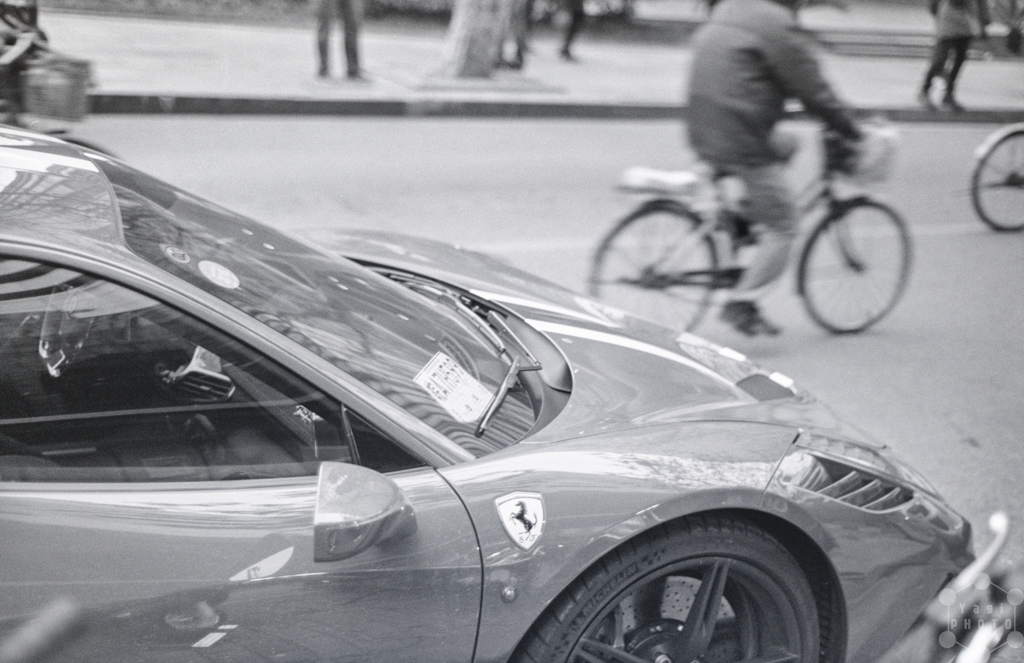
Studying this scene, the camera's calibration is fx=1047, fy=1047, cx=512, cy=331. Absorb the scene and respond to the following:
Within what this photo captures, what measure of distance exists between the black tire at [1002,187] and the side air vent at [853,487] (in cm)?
646

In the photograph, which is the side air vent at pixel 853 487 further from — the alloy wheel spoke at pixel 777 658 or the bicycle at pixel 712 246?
the bicycle at pixel 712 246

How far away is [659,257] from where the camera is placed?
217 inches

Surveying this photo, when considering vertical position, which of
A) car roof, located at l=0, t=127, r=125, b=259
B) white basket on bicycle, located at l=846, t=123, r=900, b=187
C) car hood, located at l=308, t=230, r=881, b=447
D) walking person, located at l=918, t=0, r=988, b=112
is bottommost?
car hood, located at l=308, t=230, r=881, b=447

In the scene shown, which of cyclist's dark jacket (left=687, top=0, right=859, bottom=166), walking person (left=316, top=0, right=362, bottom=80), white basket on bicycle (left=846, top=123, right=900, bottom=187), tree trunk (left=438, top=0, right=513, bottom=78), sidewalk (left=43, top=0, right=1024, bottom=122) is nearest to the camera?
cyclist's dark jacket (left=687, top=0, right=859, bottom=166)

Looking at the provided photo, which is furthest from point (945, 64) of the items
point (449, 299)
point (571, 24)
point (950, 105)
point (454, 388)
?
point (454, 388)

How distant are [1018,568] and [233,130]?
8280 mm

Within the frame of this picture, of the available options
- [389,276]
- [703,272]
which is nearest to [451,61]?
[703,272]

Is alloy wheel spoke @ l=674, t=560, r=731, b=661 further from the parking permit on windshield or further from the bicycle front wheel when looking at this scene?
the bicycle front wheel

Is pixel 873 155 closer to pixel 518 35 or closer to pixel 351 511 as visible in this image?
pixel 351 511

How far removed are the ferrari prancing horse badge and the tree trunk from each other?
36.9ft

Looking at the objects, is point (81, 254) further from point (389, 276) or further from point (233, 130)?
point (233, 130)

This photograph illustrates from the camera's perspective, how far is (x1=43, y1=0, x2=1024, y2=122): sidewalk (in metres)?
11.0

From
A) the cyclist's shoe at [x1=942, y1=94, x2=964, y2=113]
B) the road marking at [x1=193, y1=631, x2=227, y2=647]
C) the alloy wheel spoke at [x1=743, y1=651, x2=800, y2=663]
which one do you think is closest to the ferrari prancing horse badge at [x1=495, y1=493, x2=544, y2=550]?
the road marking at [x1=193, y1=631, x2=227, y2=647]

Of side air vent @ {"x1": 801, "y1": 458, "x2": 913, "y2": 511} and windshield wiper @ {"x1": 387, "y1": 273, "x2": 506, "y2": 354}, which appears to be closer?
side air vent @ {"x1": 801, "y1": 458, "x2": 913, "y2": 511}
